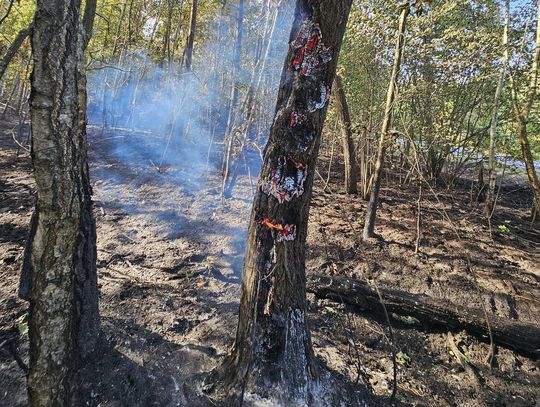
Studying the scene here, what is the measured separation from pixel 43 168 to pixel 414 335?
10.6 feet

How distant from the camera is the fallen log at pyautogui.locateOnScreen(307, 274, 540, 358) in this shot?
2.94 metres

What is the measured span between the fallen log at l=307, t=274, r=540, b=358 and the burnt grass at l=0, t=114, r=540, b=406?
0.27ft

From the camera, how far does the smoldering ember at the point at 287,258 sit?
176 cm

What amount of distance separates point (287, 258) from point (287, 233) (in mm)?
159

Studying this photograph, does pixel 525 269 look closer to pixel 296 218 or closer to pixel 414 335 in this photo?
pixel 414 335

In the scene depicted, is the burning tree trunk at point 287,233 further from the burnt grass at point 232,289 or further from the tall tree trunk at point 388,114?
the tall tree trunk at point 388,114

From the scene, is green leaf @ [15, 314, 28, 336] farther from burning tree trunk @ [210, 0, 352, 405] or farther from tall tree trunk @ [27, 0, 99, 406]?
burning tree trunk @ [210, 0, 352, 405]

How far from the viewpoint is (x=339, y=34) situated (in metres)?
1.78

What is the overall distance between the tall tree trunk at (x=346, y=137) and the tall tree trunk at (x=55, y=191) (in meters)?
4.41

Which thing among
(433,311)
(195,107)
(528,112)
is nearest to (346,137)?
(528,112)

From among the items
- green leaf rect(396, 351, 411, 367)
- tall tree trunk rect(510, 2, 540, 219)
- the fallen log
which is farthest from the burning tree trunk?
tall tree trunk rect(510, 2, 540, 219)

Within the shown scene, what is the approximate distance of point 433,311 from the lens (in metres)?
3.18

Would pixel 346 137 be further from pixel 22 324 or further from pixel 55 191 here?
pixel 22 324

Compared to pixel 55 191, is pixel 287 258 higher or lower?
lower
